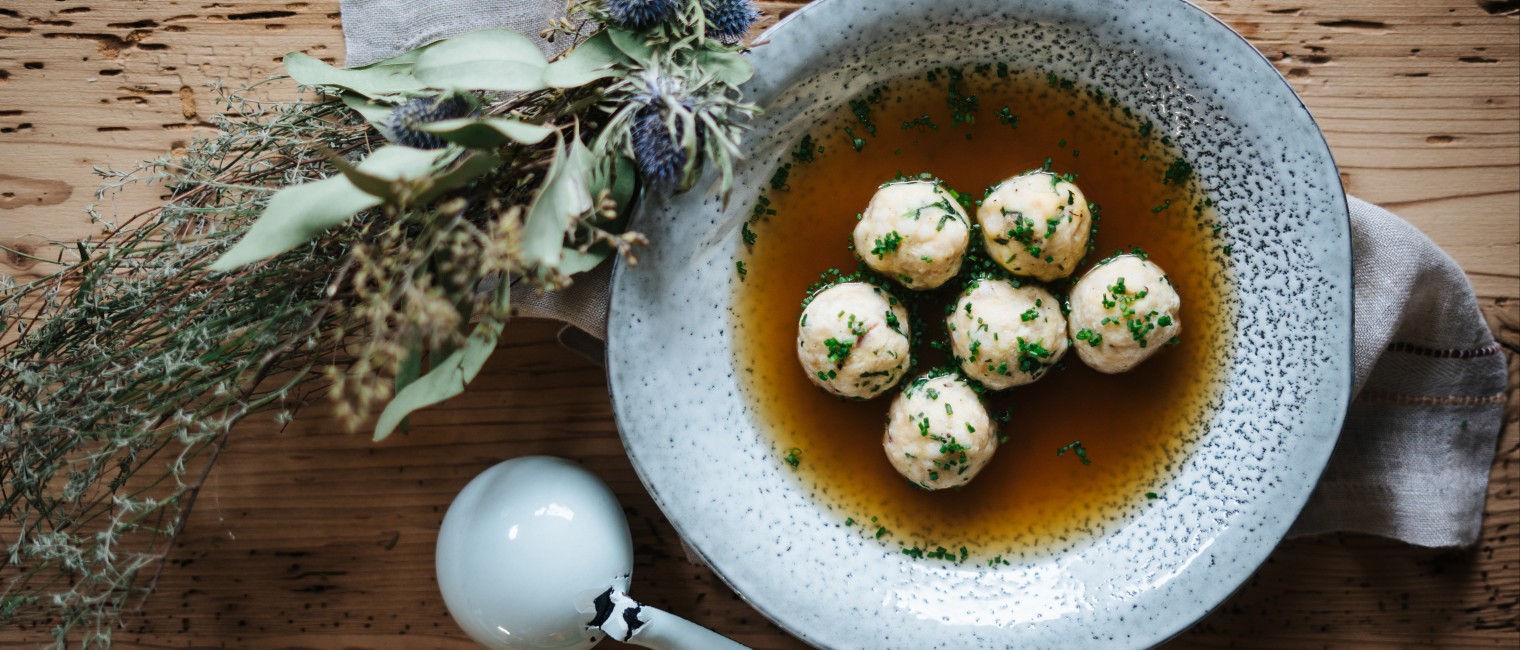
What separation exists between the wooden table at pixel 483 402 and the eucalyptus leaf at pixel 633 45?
1.10ft

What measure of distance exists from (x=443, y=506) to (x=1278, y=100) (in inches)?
57.9

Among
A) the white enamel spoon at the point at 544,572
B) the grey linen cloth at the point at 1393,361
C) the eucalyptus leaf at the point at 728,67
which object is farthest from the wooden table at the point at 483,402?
the eucalyptus leaf at the point at 728,67

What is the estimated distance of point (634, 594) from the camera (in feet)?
5.02

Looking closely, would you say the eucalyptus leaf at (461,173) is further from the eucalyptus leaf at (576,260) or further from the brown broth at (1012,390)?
the brown broth at (1012,390)

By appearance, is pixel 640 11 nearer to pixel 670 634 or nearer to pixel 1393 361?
pixel 670 634

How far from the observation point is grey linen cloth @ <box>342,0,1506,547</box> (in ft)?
4.53

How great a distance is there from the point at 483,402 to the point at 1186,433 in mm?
1162

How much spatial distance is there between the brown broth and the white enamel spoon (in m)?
0.32

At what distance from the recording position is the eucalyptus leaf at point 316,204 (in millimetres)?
1005

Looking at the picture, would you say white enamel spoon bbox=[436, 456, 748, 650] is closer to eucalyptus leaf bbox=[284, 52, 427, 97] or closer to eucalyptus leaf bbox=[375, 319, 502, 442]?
eucalyptus leaf bbox=[375, 319, 502, 442]

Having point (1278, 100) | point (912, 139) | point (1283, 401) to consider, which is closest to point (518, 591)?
point (912, 139)

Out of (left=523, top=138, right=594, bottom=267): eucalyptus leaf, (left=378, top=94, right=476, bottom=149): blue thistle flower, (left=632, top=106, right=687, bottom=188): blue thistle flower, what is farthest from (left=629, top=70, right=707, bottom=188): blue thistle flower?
(left=378, top=94, right=476, bottom=149): blue thistle flower

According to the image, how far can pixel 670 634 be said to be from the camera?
1300 millimetres

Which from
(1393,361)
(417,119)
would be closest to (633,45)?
(417,119)
